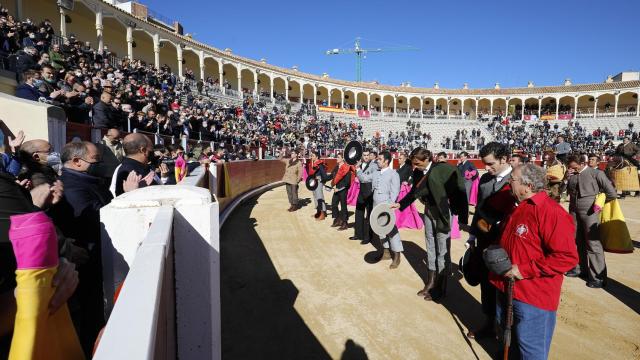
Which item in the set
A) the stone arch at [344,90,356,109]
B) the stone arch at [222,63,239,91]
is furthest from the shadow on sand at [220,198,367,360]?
the stone arch at [344,90,356,109]

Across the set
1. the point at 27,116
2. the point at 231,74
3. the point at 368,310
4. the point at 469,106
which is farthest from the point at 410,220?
the point at 469,106

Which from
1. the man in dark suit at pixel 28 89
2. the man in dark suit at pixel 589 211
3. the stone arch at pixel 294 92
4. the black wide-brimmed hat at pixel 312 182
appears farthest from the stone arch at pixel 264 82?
the man in dark suit at pixel 589 211

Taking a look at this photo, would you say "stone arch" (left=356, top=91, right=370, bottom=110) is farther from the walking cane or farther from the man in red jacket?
the walking cane

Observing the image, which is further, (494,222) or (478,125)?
(478,125)

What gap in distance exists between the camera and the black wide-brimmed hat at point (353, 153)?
7.78 m

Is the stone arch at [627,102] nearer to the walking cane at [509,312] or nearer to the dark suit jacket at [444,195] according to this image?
the dark suit jacket at [444,195]

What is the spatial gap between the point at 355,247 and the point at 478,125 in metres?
47.4

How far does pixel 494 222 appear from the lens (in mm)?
3395

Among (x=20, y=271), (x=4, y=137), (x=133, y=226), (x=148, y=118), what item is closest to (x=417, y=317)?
(x=133, y=226)

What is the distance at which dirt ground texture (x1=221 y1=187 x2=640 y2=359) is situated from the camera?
3311 mm

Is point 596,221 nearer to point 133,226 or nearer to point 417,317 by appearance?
point 417,317

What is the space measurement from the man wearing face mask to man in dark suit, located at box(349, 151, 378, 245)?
5100 mm

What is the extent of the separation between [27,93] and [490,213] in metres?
6.68

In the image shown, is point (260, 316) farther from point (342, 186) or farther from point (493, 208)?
point (342, 186)
